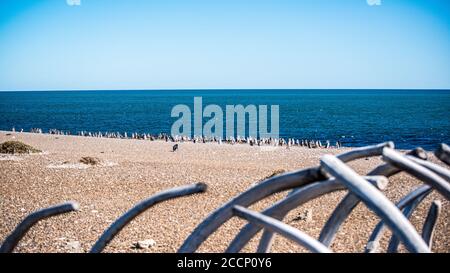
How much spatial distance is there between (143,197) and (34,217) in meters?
11.0

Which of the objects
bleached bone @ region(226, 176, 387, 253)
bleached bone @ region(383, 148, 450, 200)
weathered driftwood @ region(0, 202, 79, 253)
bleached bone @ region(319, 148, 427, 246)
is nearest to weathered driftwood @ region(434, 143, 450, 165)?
bleached bone @ region(319, 148, 427, 246)

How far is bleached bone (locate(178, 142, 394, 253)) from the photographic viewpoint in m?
2.65

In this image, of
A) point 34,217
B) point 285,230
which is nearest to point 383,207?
point 285,230

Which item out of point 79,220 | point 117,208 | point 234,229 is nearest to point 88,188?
point 117,208

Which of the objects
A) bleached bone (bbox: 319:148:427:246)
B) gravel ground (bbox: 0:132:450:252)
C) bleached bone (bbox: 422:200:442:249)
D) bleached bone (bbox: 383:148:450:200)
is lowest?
gravel ground (bbox: 0:132:450:252)

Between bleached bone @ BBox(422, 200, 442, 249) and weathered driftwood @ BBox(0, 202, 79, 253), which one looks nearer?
weathered driftwood @ BBox(0, 202, 79, 253)

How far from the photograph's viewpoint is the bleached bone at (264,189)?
104 inches

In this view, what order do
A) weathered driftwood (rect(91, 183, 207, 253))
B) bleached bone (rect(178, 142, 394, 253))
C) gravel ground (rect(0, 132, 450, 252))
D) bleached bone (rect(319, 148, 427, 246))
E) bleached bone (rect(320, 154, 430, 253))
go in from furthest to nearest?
gravel ground (rect(0, 132, 450, 252))
bleached bone (rect(319, 148, 427, 246))
weathered driftwood (rect(91, 183, 207, 253))
bleached bone (rect(178, 142, 394, 253))
bleached bone (rect(320, 154, 430, 253))

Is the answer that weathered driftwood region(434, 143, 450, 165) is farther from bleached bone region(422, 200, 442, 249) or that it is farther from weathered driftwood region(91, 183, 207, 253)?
→ weathered driftwood region(91, 183, 207, 253)

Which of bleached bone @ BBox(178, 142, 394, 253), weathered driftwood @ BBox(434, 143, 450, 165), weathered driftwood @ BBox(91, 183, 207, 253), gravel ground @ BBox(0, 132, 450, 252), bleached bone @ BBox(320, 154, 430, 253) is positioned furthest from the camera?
gravel ground @ BBox(0, 132, 450, 252)

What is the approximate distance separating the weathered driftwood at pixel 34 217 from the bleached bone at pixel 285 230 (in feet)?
4.03

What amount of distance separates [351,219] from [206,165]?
12047 mm

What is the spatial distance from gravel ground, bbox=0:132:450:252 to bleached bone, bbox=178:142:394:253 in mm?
5505

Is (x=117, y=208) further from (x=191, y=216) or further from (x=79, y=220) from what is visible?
(x=191, y=216)
